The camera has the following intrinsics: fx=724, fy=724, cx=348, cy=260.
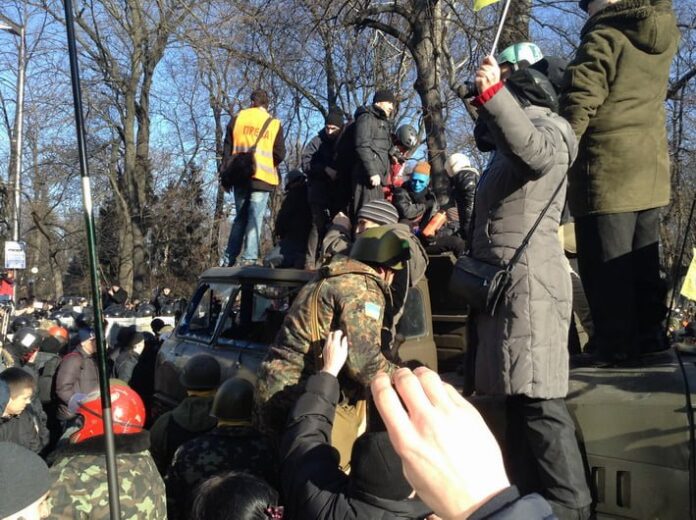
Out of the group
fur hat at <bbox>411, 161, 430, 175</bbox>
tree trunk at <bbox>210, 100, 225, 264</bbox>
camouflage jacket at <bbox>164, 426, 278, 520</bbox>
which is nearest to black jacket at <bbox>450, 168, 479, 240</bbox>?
fur hat at <bbox>411, 161, 430, 175</bbox>

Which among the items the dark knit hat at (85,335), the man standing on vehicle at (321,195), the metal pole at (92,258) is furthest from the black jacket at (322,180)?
the metal pole at (92,258)

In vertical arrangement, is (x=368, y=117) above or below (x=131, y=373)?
above

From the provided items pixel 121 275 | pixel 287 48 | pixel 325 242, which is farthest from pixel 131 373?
pixel 121 275

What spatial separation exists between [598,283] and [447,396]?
8.46ft

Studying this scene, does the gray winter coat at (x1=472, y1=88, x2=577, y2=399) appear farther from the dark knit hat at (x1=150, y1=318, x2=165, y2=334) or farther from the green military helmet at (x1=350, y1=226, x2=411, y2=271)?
the dark knit hat at (x1=150, y1=318, x2=165, y2=334)

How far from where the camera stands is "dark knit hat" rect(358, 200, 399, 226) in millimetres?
5055

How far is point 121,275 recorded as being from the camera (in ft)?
81.2

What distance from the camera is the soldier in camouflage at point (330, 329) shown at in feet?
11.2

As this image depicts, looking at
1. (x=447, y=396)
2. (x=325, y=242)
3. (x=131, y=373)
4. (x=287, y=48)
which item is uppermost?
(x=287, y=48)

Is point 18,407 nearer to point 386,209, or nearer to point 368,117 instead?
point 386,209

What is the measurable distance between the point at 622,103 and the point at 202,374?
2.90m

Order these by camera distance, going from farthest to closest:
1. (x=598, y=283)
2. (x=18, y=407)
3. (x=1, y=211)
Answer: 1. (x=1, y=211)
2. (x=18, y=407)
3. (x=598, y=283)

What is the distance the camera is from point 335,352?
123 inches

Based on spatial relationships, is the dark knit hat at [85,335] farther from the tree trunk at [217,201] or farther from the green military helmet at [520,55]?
the tree trunk at [217,201]
